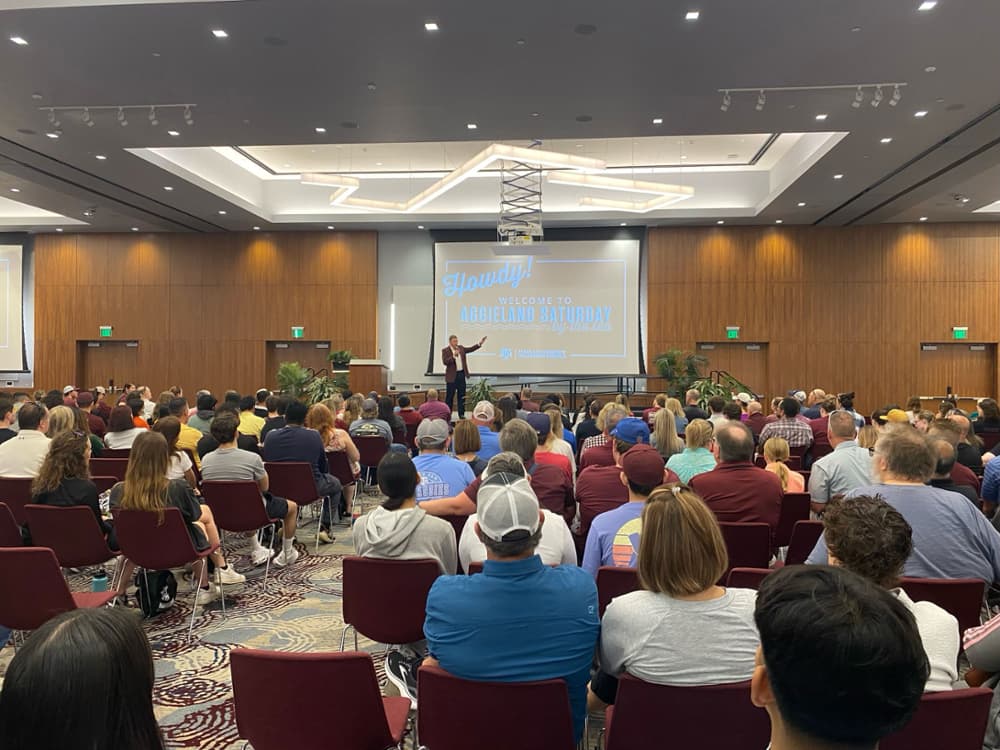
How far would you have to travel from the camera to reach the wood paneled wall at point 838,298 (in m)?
15.9

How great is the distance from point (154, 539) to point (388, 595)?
1.93 metres

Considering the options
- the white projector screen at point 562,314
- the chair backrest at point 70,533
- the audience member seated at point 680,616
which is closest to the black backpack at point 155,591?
the chair backrest at point 70,533

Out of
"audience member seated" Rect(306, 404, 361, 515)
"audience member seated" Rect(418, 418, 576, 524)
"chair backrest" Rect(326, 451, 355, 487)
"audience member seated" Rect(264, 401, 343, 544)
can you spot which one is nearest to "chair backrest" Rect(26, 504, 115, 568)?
"audience member seated" Rect(264, 401, 343, 544)

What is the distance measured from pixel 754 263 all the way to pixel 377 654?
14.8m

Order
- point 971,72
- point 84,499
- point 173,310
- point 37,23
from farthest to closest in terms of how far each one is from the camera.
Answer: point 173,310, point 971,72, point 37,23, point 84,499

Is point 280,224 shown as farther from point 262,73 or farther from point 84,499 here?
point 84,499

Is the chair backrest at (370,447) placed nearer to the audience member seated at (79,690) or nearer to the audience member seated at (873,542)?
the audience member seated at (873,542)

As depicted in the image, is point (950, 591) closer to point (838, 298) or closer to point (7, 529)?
point (7, 529)

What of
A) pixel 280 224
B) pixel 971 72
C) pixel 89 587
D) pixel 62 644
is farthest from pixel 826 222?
pixel 62 644

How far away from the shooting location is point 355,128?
10219 mm

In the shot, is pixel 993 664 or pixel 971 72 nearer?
pixel 993 664

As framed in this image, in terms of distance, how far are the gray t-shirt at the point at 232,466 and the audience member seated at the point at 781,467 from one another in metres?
3.81

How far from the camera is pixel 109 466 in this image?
5816mm

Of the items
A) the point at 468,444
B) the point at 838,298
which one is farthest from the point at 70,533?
the point at 838,298
